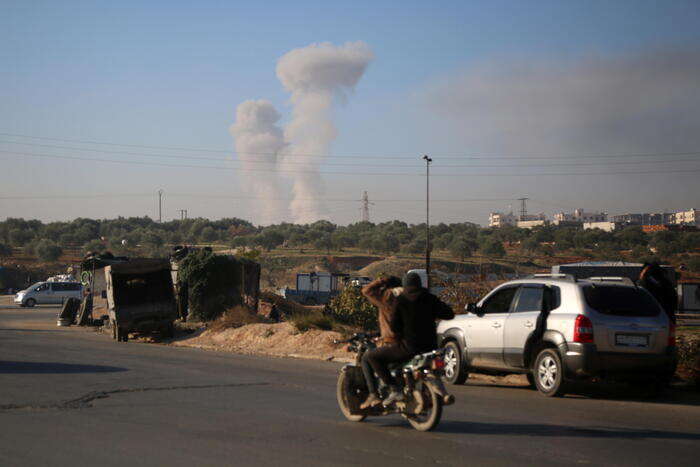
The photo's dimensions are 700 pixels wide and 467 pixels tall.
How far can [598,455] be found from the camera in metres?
7.65

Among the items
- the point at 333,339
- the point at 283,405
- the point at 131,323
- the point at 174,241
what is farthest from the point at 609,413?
the point at 174,241

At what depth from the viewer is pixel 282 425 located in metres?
9.12

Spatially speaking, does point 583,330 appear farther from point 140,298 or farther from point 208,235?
point 208,235

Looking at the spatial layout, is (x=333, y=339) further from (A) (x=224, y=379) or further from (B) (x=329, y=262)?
(B) (x=329, y=262)

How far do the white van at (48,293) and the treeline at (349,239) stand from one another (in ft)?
131

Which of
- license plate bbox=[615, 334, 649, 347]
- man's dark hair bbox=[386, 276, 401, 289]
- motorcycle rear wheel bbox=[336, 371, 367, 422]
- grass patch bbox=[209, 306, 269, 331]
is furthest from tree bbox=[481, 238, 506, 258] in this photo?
man's dark hair bbox=[386, 276, 401, 289]

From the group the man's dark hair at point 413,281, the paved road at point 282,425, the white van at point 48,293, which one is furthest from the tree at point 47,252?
the man's dark hair at point 413,281

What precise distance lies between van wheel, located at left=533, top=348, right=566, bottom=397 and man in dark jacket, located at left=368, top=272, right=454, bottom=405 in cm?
367

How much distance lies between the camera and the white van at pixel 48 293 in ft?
165

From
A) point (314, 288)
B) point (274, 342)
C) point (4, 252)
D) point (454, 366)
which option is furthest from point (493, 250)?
point (454, 366)

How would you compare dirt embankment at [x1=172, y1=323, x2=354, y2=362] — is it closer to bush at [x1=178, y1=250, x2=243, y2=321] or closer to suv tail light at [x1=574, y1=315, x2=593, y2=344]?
bush at [x1=178, y1=250, x2=243, y2=321]

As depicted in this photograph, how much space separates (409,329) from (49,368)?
9.42 meters

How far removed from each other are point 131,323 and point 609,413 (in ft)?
52.6

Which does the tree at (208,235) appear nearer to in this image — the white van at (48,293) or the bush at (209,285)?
the white van at (48,293)
